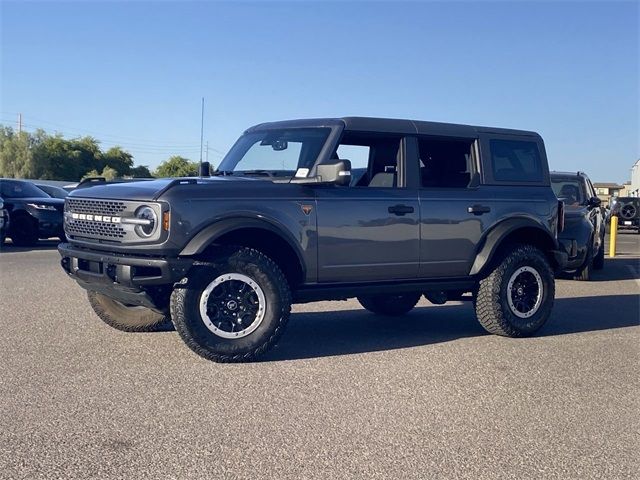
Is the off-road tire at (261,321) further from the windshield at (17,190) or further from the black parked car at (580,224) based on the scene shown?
the windshield at (17,190)

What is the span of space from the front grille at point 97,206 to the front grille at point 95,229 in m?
0.09

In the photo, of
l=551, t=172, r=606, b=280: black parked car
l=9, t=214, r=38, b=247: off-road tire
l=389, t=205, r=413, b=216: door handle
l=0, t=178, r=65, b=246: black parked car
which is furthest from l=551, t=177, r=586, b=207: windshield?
l=9, t=214, r=38, b=247: off-road tire

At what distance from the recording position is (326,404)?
5.01m

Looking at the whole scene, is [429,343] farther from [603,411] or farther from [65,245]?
[65,245]

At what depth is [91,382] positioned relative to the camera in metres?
5.40

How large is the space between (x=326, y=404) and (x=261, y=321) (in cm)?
132

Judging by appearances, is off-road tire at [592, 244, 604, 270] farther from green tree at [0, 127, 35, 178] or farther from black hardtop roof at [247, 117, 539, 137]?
green tree at [0, 127, 35, 178]

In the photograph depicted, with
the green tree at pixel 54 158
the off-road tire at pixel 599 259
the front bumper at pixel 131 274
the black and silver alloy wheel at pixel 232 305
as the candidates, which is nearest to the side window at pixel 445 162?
the black and silver alloy wheel at pixel 232 305

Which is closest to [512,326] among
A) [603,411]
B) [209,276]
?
[603,411]

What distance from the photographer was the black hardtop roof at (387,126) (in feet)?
23.0

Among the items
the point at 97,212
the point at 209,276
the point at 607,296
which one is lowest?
the point at 607,296

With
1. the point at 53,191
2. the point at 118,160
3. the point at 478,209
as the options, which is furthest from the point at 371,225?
the point at 118,160

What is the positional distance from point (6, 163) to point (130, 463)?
70.7 meters

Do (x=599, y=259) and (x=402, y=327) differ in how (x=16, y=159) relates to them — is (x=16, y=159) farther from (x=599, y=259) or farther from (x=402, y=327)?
(x=402, y=327)
